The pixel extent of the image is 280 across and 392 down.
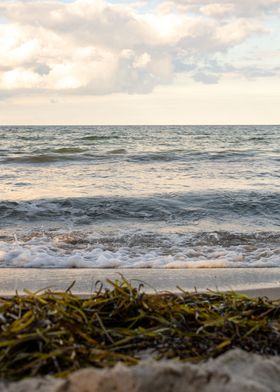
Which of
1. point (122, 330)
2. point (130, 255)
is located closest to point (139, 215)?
point (130, 255)

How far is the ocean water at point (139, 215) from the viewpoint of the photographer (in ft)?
16.5

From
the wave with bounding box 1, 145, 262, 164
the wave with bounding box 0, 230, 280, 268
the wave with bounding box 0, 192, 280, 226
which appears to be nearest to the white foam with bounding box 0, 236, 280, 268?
the wave with bounding box 0, 230, 280, 268

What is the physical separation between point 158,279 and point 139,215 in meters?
3.86

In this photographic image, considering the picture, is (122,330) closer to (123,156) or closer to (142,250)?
(142,250)

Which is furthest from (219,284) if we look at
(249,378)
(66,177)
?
(66,177)

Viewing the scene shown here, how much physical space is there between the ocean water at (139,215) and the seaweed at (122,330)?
2466 millimetres

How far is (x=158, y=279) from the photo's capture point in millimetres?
4020

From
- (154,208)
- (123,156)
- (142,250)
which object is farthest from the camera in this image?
(123,156)

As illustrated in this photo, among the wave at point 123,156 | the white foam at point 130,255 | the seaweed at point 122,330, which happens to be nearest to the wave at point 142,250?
Result: the white foam at point 130,255

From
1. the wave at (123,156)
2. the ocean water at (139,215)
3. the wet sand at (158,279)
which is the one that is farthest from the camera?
the wave at (123,156)

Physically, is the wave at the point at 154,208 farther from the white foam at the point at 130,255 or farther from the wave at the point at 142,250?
the white foam at the point at 130,255

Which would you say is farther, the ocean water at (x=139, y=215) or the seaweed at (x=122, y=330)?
the ocean water at (x=139, y=215)

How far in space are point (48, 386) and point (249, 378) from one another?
1.82 feet

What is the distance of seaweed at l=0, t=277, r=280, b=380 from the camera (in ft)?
5.23
